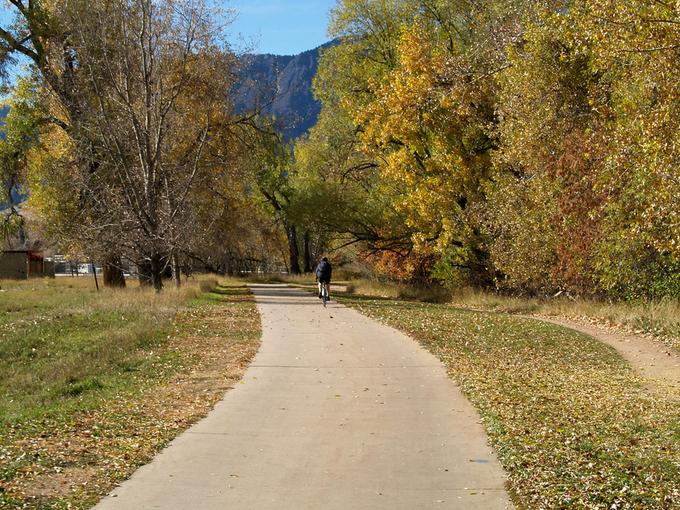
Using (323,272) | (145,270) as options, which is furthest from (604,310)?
(145,270)

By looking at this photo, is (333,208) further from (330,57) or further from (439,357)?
(439,357)

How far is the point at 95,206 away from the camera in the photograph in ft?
103

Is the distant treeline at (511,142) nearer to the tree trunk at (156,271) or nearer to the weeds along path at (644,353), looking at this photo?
the weeds along path at (644,353)

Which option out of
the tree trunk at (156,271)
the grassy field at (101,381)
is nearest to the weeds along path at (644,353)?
the grassy field at (101,381)

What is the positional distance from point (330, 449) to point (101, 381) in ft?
22.1

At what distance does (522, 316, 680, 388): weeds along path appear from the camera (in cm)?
1420

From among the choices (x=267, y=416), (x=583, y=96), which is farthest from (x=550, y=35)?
(x=267, y=416)

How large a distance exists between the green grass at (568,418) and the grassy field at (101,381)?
346cm

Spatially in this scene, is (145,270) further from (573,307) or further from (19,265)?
(19,265)

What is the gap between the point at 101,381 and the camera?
1332 cm

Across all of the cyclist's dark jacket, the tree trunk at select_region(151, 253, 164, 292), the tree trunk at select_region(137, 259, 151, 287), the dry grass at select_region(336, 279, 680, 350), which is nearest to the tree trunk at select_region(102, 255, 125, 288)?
the tree trunk at select_region(137, 259, 151, 287)

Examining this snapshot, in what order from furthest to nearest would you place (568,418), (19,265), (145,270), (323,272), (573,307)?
(19,265) → (145,270) → (323,272) → (573,307) → (568,418)

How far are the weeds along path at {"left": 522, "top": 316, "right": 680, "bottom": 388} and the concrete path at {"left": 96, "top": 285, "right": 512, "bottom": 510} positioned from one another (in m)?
4.30

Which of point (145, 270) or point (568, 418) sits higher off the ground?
point (145, 270)
